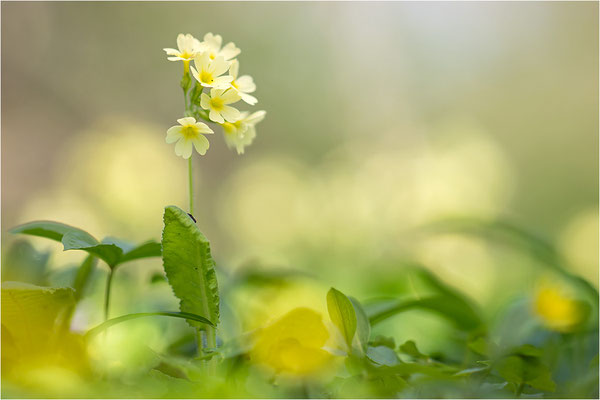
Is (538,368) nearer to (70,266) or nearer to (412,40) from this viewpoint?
(70,266)

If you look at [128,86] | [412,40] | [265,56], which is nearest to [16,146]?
[128,86]

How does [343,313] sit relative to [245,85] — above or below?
below

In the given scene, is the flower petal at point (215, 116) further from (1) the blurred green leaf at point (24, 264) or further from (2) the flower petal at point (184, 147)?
(1) the blurred green leaf at point (24, 264)

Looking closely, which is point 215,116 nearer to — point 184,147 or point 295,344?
point 184,147

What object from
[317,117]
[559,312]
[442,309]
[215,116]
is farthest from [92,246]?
[317,117]

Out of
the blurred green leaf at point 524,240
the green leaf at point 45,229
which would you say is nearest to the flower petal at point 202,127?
the green leaf at point 45,229
